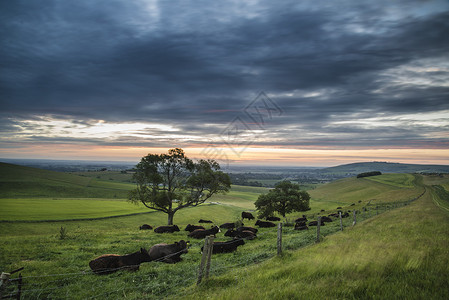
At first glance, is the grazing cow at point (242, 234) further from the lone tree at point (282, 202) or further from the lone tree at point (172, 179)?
the lone tree at point (282, 202)

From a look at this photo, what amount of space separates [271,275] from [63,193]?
3198 inches

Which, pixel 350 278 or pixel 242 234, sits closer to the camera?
pixel 350 278

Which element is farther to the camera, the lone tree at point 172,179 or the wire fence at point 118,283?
the lone tree at point 172,179

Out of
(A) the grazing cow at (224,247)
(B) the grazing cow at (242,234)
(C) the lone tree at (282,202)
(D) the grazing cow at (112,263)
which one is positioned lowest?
(C) the lone tree at (282,202)

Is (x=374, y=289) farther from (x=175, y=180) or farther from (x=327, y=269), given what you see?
(x=175, y=180)

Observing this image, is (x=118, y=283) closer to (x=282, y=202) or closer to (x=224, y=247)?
(x=224, y=247)

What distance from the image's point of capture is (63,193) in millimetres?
69812

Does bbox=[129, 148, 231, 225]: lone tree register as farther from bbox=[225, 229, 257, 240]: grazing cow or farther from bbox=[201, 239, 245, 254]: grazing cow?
bbox=[201, 239, 245, 254]: grazing cow

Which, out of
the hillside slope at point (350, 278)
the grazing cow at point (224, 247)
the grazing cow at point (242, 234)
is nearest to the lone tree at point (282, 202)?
the grazing cow at point (242, 234)

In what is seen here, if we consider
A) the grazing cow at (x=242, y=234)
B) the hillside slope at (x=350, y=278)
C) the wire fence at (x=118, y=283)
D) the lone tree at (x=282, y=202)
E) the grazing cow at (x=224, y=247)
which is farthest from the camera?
the lone tree at (x=282, y=202)

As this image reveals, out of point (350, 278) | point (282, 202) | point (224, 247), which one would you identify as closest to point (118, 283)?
point (224, 247)

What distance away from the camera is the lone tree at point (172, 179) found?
108ft

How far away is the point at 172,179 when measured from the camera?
3378 cm

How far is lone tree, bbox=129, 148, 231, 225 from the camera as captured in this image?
1291 inches
